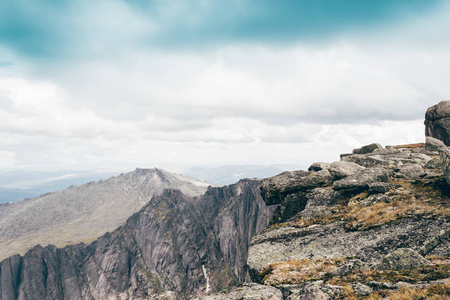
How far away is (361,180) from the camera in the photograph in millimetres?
27000

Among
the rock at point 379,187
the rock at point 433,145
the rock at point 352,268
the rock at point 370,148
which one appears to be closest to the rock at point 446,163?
the rock at point 379,187

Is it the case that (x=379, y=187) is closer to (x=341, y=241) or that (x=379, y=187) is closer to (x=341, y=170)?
(x=341, y=170)

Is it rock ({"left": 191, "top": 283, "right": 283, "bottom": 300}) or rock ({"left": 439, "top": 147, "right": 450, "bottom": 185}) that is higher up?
rock ({"left": 439, "top": 147, "right": 450, "bottom": 185})

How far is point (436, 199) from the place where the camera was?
68.5 ft

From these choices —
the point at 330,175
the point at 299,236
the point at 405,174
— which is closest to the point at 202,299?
the point at 299,236

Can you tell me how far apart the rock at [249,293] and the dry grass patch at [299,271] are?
142 cm

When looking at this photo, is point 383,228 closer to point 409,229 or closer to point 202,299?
point 409,229

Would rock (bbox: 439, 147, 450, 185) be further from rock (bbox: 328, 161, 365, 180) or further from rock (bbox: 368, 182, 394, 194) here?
rock (bbox: 328, 161, 365, 180)

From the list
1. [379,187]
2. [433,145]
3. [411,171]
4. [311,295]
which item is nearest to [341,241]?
[379,187]

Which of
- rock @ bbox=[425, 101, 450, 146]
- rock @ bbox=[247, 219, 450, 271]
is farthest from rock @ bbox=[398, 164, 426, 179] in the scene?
rock @ bbox=[425, 101, 450, 146]

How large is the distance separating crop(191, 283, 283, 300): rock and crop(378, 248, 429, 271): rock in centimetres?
709

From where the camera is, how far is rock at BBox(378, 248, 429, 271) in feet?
47.0

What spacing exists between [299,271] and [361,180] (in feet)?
48.5

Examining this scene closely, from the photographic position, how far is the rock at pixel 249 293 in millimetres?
15234
